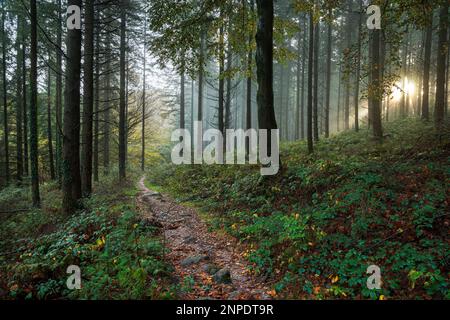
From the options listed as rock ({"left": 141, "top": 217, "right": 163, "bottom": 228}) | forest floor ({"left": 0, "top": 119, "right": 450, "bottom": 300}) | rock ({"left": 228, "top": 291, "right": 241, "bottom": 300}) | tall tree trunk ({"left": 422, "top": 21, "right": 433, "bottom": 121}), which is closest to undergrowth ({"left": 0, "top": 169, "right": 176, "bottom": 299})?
forest floor ({"left": 0, "top": 119, "right": 450, "bottom": 300})

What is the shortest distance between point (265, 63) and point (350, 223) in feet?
19.8

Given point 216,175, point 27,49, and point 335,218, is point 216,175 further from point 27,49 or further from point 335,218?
point 27,49

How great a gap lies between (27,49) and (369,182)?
22718 millimetres

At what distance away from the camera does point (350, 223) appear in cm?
604

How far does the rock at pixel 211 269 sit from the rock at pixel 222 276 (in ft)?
0.58

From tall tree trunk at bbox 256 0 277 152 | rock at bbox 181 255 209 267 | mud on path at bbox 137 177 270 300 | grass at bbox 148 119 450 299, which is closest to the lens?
grass at bbox 148 119 450 299

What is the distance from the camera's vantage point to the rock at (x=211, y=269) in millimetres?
5544

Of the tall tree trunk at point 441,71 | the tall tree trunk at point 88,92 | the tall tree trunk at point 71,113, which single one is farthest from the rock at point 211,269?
the tall tree trunk at point 441,71

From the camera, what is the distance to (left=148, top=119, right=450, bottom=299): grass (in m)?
4.46

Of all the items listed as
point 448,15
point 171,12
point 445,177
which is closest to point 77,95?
point 171,12

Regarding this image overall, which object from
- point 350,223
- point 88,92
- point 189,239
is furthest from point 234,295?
point 88,92

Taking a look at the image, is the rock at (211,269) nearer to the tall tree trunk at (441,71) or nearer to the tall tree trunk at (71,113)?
the tall tree trunk at (71,113)

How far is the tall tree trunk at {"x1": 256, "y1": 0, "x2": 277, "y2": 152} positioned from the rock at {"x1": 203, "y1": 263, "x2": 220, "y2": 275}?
5.09m

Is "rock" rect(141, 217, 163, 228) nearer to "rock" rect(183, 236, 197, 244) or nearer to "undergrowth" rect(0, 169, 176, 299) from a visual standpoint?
"undergrowth" rect(0, 169, 176, 299)
